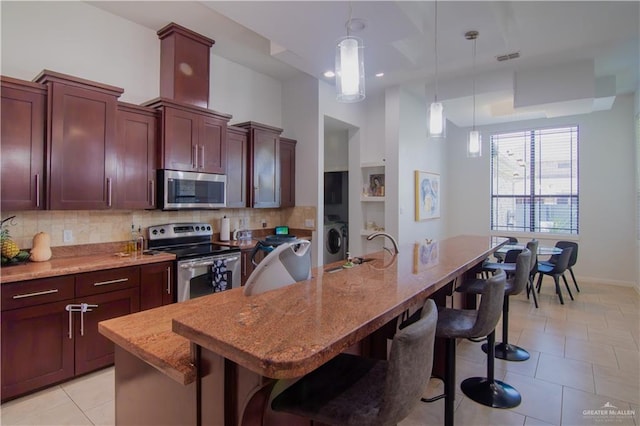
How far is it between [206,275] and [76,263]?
112 centimetres

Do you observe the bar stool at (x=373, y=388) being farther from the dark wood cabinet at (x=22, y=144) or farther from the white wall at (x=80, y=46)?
the white wall at (x=80, y=46)

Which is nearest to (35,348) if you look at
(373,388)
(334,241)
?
(373,388)

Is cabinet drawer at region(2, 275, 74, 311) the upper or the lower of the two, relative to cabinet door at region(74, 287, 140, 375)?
upper

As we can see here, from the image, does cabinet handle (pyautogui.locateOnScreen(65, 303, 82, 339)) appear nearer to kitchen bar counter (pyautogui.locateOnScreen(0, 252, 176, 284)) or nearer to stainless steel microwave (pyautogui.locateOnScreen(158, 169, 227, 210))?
kitchen bar counter (pyautogui.locateOnScreen(0, 252, 176, 284))

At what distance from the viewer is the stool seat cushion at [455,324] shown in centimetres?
183

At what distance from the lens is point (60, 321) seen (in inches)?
99.5

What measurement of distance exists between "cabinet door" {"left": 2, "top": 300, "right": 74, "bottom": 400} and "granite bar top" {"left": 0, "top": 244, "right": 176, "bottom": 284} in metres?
0.24

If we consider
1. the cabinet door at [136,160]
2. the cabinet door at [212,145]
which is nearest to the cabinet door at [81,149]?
the cabinet door at [136,160]

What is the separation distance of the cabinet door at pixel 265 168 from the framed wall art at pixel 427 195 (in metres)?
2.57

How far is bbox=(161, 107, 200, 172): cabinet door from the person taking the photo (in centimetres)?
341

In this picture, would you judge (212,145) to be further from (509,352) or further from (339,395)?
(509,352)

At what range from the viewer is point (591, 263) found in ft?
19.8

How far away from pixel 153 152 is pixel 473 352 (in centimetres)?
367

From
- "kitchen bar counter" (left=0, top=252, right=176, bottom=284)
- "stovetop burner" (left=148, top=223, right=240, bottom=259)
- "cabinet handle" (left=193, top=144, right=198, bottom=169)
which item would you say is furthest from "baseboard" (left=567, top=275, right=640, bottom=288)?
"kitchen bar counter" (left=0, top=252, right=176, bottom=284)
